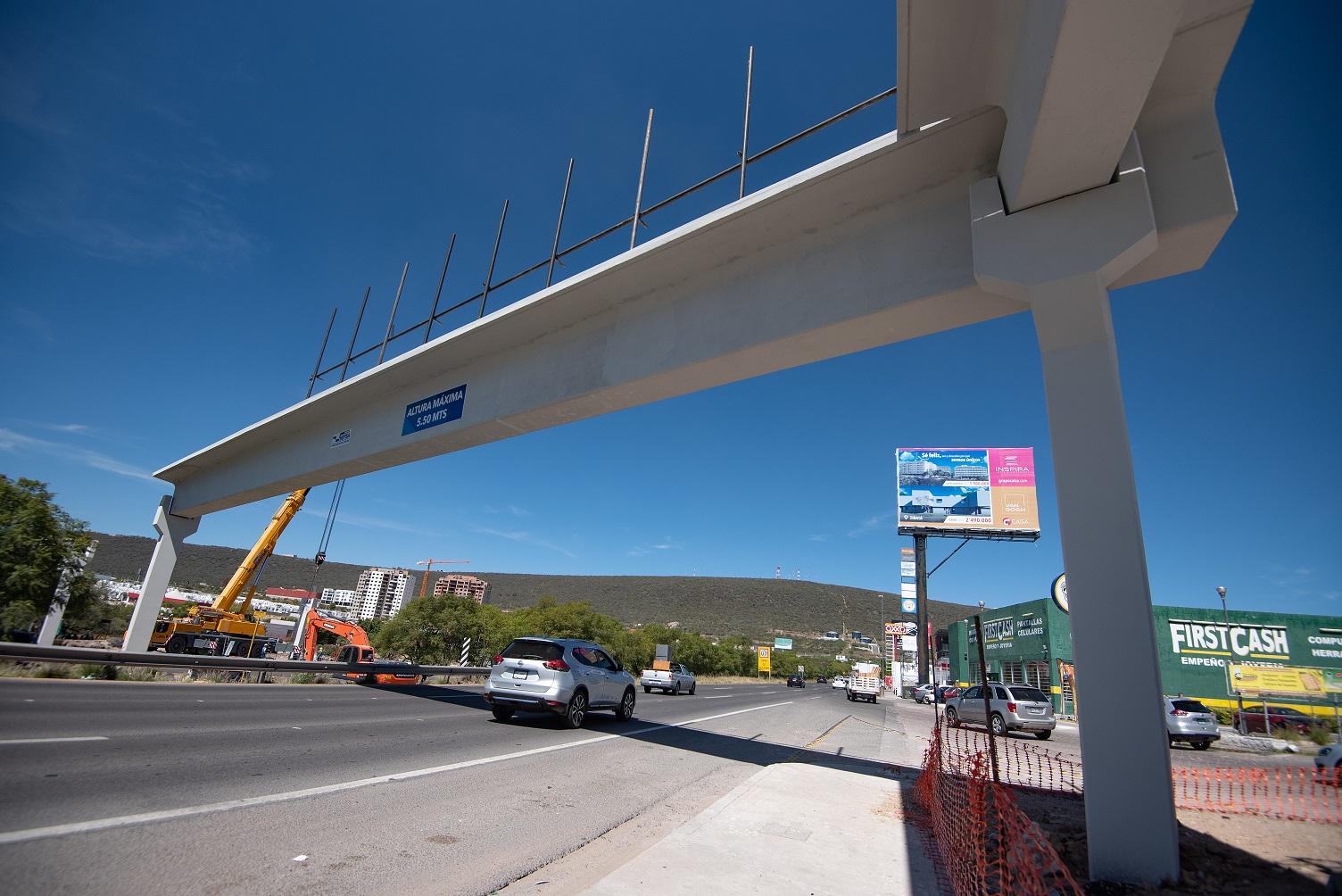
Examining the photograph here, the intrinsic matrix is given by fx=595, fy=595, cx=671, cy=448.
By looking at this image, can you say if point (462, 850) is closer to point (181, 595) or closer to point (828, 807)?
point (828, 807)

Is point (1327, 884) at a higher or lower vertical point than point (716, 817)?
higher

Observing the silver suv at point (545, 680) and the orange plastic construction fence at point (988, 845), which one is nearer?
the orange plastic construction fence at point (988, 845)

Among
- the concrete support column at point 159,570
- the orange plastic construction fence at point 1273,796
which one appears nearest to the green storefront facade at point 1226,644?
the orange plastic construction fence at point 1273,796

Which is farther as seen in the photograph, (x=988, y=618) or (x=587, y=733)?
(x=988, y=618)

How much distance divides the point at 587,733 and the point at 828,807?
6.26 meters

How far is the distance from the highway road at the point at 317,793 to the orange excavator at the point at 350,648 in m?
9.96

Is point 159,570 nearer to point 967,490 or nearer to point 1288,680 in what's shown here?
point 967,490

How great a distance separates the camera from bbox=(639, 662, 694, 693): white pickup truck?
103ft

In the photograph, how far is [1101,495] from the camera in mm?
4883

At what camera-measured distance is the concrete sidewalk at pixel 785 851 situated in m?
3.91

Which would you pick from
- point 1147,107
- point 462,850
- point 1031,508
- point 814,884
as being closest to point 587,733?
point 462,850

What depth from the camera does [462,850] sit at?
14.5 ft

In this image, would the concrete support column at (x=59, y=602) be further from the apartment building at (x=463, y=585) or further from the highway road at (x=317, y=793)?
the apartment building at (x=463, y=585)

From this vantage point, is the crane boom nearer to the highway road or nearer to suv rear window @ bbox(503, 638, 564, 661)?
the highway road
